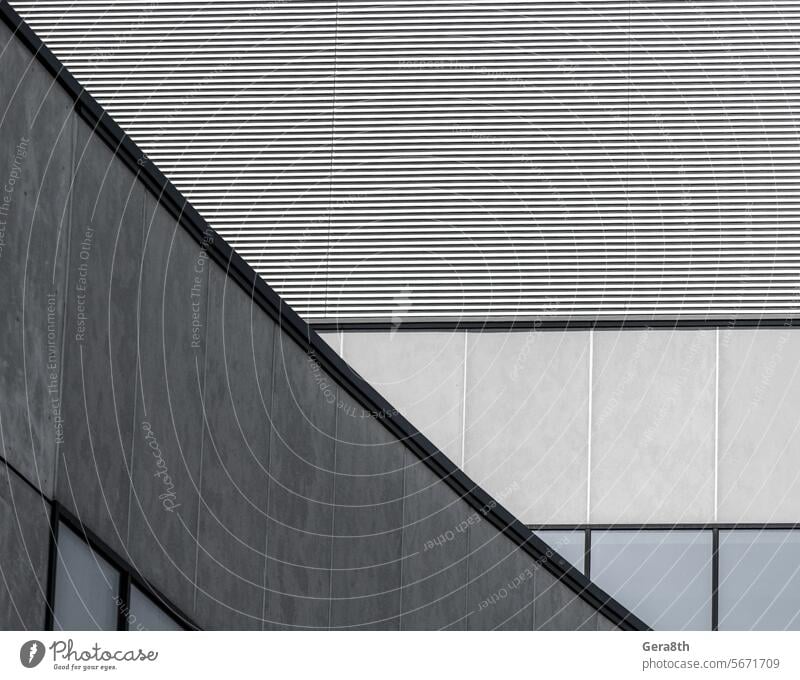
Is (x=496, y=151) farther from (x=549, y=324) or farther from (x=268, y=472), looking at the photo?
(x=268, y=472)

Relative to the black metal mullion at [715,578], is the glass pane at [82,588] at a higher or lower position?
lower

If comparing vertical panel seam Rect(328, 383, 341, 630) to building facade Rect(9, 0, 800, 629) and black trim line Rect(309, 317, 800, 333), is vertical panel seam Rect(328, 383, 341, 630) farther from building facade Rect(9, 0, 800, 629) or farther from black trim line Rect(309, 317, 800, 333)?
black trim line Rect(309, 317, 800, 333)

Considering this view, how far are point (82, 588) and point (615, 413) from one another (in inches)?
370

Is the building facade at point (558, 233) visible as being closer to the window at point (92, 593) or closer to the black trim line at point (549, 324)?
the black trim line at point (549, 324)

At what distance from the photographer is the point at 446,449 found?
57.2 feet

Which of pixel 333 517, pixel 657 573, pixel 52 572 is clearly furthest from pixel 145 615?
pixel 657 573

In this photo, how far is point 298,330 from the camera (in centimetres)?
1149

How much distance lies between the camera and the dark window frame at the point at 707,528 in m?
16.9

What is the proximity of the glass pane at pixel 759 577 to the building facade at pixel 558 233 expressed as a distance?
0.08 feet

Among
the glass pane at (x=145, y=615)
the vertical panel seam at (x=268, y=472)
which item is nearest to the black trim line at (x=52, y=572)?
the glass pane at (x=145, y=615)

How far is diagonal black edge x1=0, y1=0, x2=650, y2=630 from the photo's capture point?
859cm
